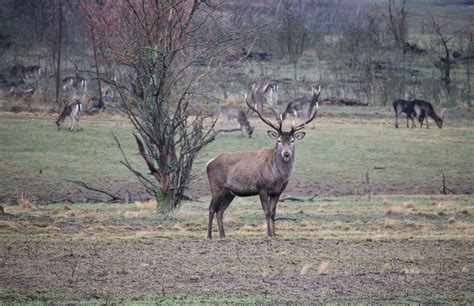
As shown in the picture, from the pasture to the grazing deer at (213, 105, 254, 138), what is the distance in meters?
0.57

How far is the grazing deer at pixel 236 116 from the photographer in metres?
35.2

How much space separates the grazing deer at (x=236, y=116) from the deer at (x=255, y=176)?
17814mm

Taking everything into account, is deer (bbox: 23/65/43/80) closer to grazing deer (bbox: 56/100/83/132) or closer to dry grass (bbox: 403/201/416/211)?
grazing deer (bbox: 56/100/83/132)

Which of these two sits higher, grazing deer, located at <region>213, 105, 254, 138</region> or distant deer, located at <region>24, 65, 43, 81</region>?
distant deer, located at <region>24, 65, 43, 81</region>

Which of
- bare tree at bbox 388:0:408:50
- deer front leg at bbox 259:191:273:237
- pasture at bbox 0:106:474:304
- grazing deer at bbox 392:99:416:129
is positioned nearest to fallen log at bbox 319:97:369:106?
grazing deer at bbox 392:99:416:129

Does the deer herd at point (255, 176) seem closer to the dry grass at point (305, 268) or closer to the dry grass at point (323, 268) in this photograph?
the dry grass at point (305, 268)

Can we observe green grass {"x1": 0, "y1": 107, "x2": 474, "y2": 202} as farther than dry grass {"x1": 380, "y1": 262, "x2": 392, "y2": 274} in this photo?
Yes

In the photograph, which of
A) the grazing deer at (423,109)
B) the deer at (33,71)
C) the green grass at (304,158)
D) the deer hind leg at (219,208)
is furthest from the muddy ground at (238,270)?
the deer at (33,71)

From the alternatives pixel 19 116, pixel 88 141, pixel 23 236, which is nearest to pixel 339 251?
pixel 23 236

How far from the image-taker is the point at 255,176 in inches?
652

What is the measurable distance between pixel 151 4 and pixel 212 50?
70.0 inches

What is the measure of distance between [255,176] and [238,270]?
3.91 m

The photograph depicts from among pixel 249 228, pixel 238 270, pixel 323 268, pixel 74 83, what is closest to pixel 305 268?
pixel 323 268

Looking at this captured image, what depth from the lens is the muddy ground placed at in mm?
11406
